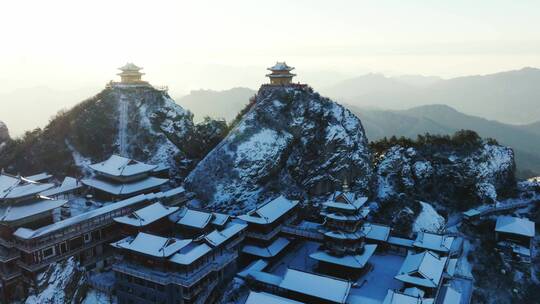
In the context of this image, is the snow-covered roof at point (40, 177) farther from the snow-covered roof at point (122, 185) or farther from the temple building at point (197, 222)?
the temple building at point (197, 222)

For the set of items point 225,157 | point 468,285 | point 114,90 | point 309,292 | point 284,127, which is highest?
point 114,90

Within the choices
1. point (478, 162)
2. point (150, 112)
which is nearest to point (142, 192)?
point (150, 112)

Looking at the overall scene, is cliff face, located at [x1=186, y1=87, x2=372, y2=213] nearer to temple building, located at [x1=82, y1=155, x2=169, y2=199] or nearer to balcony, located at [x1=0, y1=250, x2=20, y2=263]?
temple building, located at [x1=82, y1=155, x2=169, y2=199]

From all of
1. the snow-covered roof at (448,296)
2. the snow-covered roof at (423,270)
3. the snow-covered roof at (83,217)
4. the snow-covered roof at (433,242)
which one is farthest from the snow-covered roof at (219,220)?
the snow-covered roof at (448,296)

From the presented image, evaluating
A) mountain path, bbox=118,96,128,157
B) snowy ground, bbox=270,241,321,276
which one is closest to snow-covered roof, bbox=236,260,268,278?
snowy ground, bbox=270,241,321,276

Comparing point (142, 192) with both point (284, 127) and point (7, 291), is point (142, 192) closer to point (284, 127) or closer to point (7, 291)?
point (7, 291)

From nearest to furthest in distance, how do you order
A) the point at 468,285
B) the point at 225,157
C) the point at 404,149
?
the point at 468,285 → the point at 225,157 → the point at 404,149
